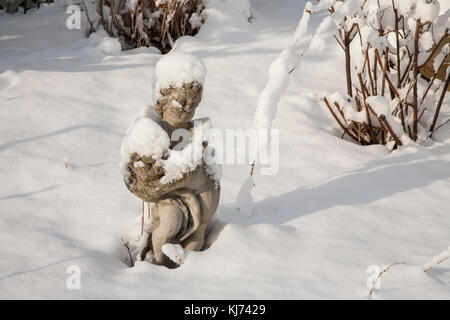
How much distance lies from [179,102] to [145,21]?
8.69ft

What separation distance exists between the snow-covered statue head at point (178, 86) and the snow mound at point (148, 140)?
0.28 feet

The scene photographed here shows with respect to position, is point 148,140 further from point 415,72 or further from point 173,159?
point 415,72

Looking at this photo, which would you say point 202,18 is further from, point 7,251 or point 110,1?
point 7,251

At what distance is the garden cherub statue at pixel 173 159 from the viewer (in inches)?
71.3

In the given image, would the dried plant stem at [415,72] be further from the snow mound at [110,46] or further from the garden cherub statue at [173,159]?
the snow mound at [110,46]

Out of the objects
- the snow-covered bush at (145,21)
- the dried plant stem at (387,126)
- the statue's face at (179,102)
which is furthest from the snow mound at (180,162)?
the snow-covered bush at (145,21)

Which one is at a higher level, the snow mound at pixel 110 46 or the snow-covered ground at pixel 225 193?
the snow mound at pixel 110 46

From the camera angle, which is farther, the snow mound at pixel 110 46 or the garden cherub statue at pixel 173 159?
the snow mound at pixel 110 46

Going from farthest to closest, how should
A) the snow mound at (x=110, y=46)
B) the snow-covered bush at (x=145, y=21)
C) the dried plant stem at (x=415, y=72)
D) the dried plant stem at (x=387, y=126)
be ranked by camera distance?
1. the snow-covered bush at (x=145, y=21)
2. the snow mound at (x=110, y=46)
3. the dried plant stem at (x=387, y=126)
4. the dried plant stem at (x=415, y=72)

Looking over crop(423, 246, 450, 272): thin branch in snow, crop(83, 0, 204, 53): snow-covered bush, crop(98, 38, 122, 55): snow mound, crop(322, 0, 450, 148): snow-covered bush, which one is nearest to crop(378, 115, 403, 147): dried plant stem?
crop(322, 0, 450, 148): snow-covered bush

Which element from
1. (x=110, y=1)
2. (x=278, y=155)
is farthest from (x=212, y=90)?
(x=110, y=1)

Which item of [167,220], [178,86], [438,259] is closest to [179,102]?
[178,86]

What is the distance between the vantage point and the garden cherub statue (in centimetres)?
181

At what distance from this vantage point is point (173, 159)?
1811 mm
